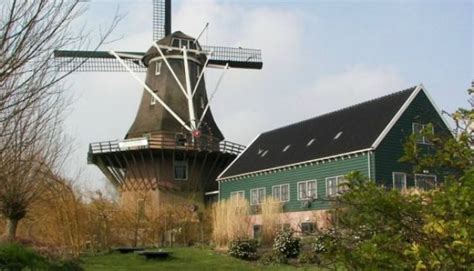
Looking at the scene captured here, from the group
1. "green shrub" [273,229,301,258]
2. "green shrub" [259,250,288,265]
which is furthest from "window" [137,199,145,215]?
"green shrub" [273,229,301,258]

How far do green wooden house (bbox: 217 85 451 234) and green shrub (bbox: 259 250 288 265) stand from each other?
12.2 feet

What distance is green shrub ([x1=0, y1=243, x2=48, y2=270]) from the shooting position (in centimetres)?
947

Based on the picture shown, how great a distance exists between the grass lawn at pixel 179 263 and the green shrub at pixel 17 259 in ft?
22.6

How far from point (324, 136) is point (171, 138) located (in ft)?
34.2

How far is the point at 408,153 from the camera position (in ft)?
13.3

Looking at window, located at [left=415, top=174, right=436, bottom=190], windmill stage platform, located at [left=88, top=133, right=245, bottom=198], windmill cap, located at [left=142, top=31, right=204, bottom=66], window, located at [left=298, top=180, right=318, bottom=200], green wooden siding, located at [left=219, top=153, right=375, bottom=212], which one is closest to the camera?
window, located at [left=415, top=174, right=436, bottom=190]

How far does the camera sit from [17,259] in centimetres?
974

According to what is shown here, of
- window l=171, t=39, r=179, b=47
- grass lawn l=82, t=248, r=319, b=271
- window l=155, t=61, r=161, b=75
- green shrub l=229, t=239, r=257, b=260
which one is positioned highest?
window l=171, t=39, r=179, b=47

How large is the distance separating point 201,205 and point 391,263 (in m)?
32.0

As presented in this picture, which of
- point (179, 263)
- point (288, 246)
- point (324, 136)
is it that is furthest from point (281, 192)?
point (179, 263)

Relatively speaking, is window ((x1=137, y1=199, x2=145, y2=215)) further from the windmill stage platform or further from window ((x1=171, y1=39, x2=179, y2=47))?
window ((x1=171, y1=39, x2=179, y2=47))

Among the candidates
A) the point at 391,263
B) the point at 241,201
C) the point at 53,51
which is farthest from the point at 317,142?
the point at 391,263

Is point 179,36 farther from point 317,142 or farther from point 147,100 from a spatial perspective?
point 317,142

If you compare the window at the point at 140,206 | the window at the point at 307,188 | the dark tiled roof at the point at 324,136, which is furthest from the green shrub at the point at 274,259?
the window at the point at 140,206
